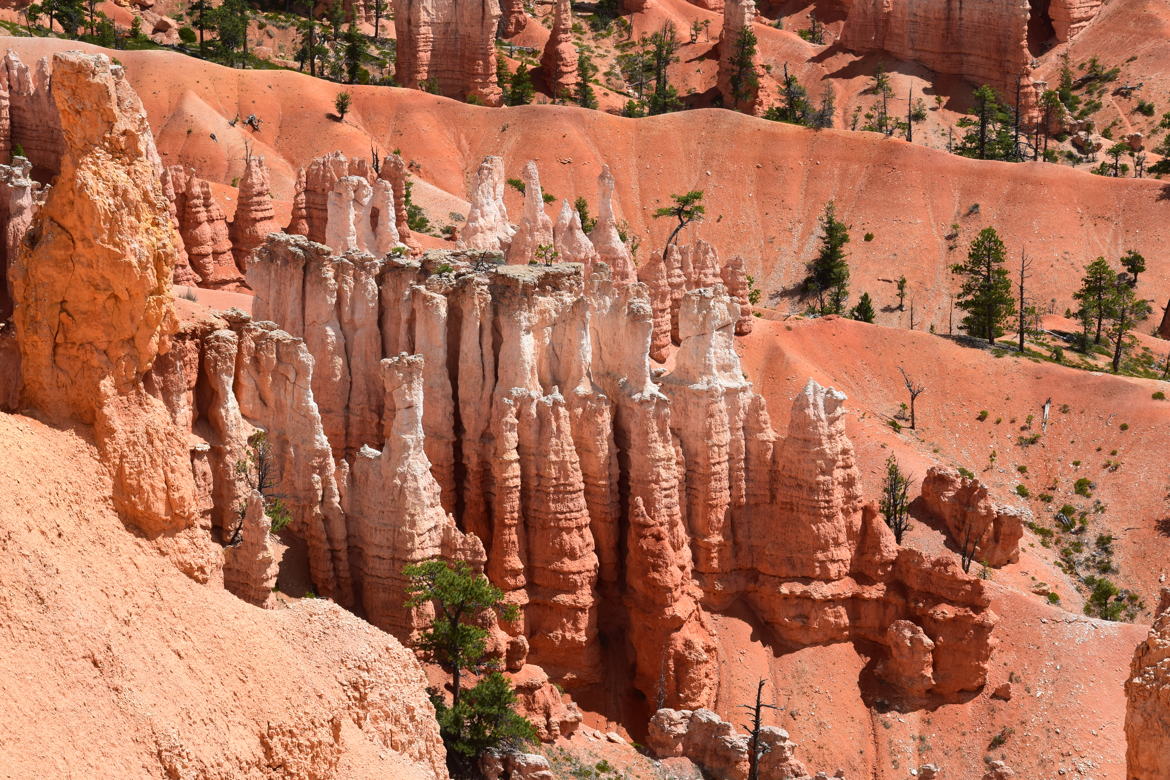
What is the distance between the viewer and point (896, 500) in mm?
64812

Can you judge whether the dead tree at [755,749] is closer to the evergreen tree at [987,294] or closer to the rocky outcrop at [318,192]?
the rocky outcrop at [318,192]

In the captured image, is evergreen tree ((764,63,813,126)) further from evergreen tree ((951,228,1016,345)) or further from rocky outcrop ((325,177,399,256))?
rocky outcrop ((325,177,399,256))

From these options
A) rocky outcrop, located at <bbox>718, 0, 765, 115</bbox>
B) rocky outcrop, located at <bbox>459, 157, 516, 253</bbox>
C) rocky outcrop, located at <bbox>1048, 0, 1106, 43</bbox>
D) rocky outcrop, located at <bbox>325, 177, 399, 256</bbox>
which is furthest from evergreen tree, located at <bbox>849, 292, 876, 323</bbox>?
rocky outcrop, located at <bbox>1048, 0, 1106, 43</bbox>

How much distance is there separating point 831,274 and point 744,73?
37.6m

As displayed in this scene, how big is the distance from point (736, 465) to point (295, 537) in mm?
16250

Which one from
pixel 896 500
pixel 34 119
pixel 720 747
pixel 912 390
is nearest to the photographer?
pixel 720 747

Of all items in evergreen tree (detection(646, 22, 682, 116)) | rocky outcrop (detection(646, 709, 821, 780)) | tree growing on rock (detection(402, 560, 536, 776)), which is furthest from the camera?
evergreen tree (detection(646, 22, 682, 116))

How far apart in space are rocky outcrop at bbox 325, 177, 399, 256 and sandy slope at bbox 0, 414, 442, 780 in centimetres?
3372

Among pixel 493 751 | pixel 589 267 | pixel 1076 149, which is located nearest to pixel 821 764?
pixel 493 751

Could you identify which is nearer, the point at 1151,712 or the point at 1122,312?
the point at 1151,712

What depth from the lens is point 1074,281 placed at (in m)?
106

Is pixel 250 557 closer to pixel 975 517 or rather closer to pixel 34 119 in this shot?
pixel 975 517

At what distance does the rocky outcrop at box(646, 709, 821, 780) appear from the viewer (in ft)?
147

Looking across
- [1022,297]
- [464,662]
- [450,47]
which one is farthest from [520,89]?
[464,662]
